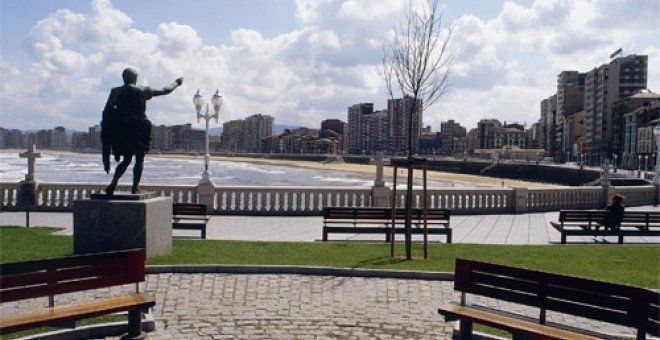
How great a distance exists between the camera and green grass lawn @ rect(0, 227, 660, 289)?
10.6 m

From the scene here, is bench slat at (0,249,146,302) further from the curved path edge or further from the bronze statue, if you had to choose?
the bronze statue

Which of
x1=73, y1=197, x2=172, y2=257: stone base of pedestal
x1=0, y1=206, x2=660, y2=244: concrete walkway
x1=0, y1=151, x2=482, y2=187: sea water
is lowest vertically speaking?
x1=0, y1=151, x2=482, y2=187: sea water

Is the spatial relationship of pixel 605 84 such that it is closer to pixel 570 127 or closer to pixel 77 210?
pixel 570 127

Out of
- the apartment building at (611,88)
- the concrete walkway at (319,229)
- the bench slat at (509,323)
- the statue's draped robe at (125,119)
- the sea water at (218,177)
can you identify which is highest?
the apartment building at (611,88)

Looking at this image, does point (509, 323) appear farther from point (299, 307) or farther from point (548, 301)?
point (299, 307)

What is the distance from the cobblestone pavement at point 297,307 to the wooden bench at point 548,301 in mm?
640

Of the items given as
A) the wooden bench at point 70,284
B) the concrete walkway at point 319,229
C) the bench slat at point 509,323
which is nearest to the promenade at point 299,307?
the bench slat at point 509,323

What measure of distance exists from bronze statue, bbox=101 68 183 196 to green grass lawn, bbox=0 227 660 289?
6.06 feet

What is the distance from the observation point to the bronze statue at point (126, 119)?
11492mm

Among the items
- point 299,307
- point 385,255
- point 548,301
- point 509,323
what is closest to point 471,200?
point 385,255

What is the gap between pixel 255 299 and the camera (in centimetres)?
861

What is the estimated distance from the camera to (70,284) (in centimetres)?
676

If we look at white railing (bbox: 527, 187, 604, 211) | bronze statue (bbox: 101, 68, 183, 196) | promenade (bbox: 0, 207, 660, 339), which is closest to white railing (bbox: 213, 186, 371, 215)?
white railing (bbox: 527, 187, 604, 211)

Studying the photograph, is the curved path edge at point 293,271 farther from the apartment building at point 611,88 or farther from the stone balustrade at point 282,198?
the apartment building at point 611,88
